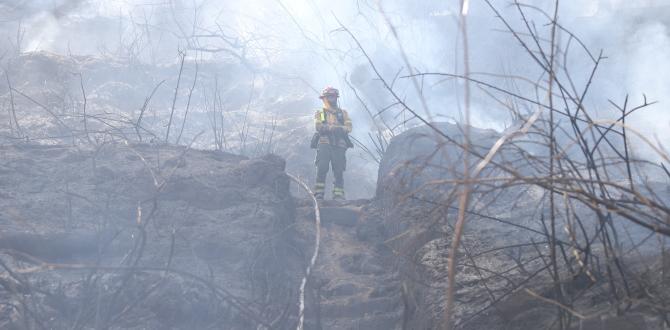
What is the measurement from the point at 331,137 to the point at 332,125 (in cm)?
21

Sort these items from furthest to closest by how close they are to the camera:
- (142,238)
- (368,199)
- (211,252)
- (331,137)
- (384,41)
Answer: (384,41) < (331,137) < (368,199) < (211,252) < (142,238)

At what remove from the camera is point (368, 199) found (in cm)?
732

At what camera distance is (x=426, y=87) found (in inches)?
524

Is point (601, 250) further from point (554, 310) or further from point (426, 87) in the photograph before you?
point (426, 87)

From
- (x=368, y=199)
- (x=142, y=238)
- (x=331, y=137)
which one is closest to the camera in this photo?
(x=142, y=238)

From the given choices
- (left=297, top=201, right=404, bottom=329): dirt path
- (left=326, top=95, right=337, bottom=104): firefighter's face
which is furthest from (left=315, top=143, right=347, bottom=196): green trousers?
(left=297, top=201, right=404, bottom=329): dirt path

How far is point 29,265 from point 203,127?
841 centimetres

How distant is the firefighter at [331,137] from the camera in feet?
Answer: 28.1

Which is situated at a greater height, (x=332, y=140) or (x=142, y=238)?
(x=332, y=140)

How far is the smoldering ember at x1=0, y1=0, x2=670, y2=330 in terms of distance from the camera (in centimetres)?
194

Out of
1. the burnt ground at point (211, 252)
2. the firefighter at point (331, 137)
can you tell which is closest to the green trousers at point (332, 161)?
the firefighter at point (331, 137)

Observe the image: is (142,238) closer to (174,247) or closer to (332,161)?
(174,247)

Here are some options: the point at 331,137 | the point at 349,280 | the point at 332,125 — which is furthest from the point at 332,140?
the point at 349,280

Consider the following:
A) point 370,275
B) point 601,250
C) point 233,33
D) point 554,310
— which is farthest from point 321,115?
point 233,33
